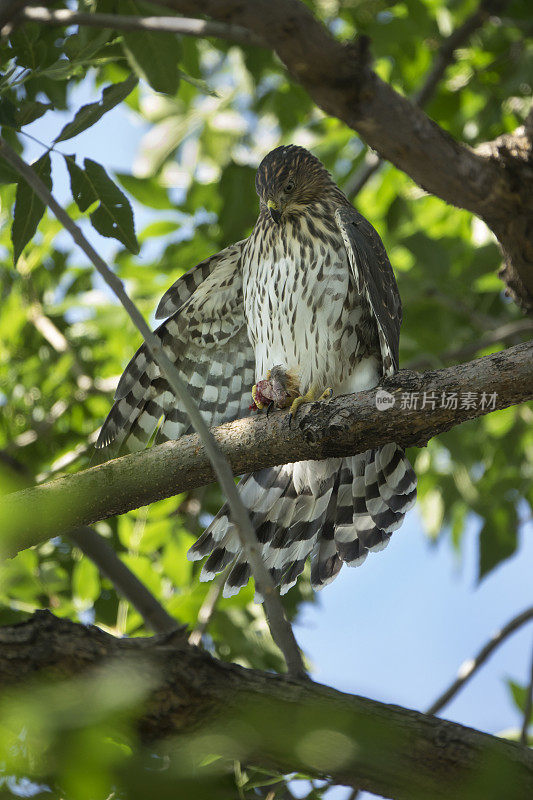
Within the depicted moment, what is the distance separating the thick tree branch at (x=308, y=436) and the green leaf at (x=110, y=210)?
72 centimetres

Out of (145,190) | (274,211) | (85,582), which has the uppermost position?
(145,190)

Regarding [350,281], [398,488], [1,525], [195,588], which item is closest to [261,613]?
[195,588]

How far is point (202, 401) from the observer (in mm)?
4336

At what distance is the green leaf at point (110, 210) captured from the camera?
2770 millimetres

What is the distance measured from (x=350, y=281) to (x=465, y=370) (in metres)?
1.56

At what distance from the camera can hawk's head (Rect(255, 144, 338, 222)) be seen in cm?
429

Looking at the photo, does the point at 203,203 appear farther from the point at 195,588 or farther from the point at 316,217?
the point at 195,588

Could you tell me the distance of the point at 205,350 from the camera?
4406 millimetres

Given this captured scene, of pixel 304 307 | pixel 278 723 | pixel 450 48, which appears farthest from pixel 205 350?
pixel 278 723

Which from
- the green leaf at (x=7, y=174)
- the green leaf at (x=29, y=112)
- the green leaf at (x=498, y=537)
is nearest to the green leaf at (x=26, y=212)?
the green leaf at (x=7, y=174)

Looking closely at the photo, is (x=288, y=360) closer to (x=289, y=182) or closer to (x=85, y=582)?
(x=289, y=182)

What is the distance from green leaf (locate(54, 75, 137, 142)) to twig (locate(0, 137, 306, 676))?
0.42 metres

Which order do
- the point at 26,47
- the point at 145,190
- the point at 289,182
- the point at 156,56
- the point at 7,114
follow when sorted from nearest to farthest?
1. the point at 7,114
2. the point at 26,47
3. the point at 156,56
4. the point at 289,182
5. the point at 145,190

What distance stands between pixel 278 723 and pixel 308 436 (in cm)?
123
